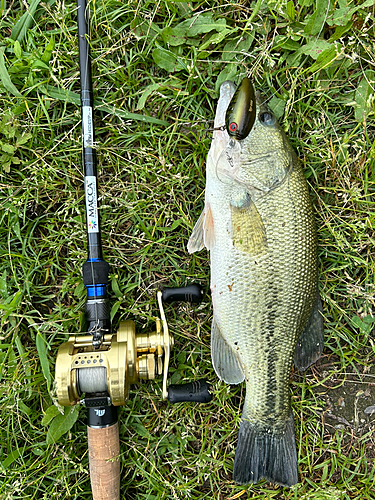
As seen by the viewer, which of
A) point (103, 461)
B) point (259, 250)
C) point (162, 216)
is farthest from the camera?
point (162, 216)

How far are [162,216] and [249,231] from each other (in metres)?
0.71

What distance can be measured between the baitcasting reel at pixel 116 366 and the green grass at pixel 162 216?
0.71 feet

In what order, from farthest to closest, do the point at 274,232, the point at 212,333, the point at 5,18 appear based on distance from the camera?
the point at 5,18, the point at 212,333, the point at 274,232

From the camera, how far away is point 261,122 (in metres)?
2.07

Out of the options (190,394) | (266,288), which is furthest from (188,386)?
(266,288)

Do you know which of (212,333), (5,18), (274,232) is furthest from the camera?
(5,18)

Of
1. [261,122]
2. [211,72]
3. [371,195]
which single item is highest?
[211,72]

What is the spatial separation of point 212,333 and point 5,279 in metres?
1.41

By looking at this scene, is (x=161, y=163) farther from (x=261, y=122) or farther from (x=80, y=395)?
(x=80, y=395)

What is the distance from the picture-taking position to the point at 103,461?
2.19m

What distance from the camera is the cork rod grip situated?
7.13 ft

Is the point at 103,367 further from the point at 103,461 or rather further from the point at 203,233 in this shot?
the point at 203,233

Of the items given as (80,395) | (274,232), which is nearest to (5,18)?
(274,232)

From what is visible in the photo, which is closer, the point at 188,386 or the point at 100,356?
the point at 100,356
